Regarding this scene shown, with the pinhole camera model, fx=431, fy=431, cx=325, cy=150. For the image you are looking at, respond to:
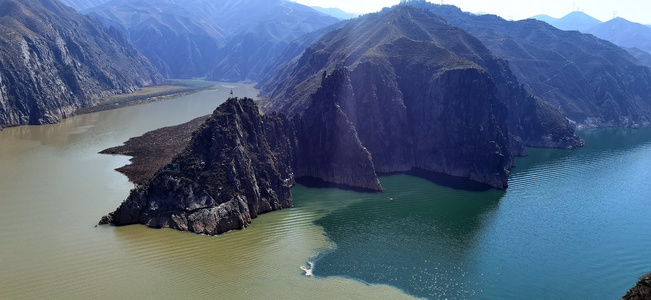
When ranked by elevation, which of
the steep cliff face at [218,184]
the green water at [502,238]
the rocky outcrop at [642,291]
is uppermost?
the steep cliff face at [218,184]

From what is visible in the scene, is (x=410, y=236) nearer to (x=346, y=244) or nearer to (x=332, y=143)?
(x=346, y=244)

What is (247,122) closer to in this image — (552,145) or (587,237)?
(587,237)

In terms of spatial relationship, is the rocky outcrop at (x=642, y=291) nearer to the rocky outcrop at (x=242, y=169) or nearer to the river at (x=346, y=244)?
the river at (x=346, y=244)

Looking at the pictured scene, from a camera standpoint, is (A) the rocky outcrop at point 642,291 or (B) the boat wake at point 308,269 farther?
(B) the boat wake at point 308,269

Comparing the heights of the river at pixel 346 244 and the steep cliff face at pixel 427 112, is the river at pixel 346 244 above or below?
below

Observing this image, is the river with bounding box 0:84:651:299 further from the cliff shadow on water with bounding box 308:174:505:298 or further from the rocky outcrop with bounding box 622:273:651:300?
the rocky outcrop with bounding box 622:273:651:300

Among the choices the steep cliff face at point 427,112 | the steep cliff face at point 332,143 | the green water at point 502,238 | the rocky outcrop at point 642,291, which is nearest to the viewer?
the rocky outcrop at point 642,291

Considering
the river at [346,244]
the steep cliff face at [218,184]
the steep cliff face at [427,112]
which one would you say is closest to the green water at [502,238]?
the river at [346,244]
